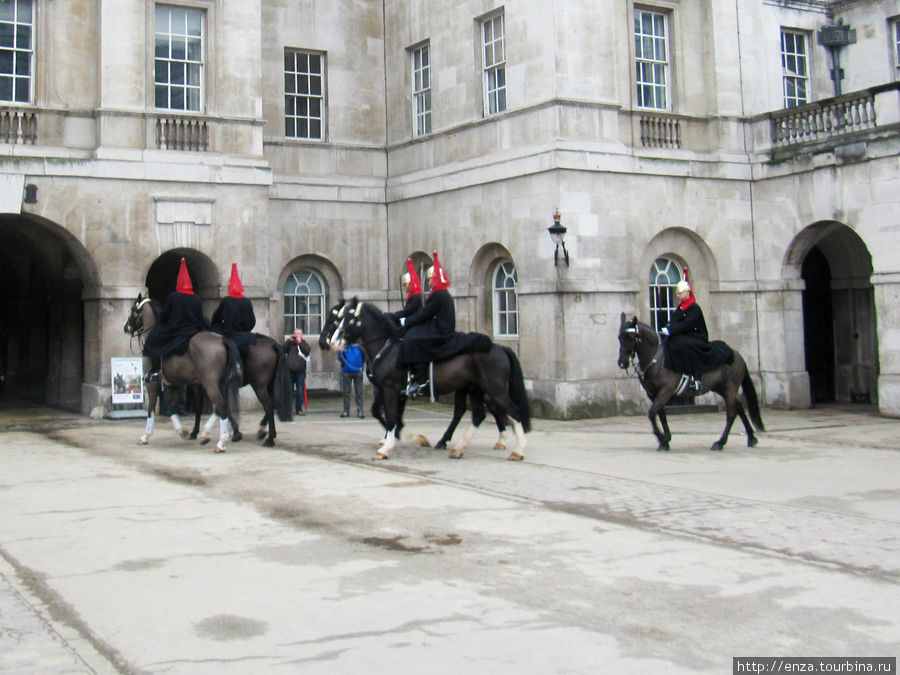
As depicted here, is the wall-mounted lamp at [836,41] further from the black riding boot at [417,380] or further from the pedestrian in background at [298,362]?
the black riding boot at [417,380]

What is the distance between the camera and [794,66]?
22.1m

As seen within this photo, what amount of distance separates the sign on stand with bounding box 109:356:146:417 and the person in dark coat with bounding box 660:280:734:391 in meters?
9.84

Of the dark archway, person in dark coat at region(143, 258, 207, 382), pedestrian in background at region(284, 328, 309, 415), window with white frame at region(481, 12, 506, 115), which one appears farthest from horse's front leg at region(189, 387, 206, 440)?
the dark archway

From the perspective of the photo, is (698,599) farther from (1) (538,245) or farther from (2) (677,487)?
(1) (538,245)

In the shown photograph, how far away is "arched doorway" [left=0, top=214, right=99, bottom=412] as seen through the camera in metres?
19.4

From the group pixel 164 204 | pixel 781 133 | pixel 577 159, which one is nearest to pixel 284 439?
pixel 164 204

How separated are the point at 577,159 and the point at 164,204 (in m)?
7.72

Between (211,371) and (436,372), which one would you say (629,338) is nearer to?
(436,372)

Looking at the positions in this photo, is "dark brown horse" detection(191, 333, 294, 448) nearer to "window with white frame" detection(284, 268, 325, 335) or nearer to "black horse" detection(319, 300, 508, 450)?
"black horse" detection(319, 300, 508, 450)

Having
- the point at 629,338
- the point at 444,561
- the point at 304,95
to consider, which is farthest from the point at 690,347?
the point at 304,95

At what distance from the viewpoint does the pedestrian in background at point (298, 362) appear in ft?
63.2

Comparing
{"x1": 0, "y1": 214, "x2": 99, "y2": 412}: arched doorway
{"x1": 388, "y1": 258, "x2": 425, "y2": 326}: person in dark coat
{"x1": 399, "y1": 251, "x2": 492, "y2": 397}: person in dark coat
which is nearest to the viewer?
{"x1": 399, "y1": 251, "x2": 492, "y2": 397}: person in dark coat

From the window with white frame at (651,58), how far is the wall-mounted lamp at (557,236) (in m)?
3.63

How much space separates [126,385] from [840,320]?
14734 millimetres
